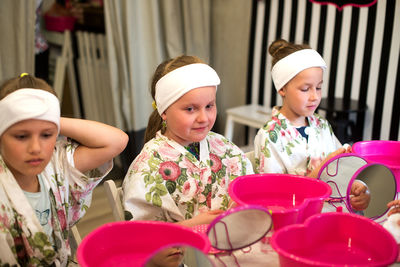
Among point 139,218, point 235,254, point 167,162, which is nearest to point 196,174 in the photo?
point 167,162

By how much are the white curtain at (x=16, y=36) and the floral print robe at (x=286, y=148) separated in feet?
5.99

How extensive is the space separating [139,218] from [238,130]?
2.42 meters

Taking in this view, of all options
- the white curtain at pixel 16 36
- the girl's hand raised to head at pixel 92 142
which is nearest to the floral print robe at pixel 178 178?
the girl's hand raised to head at pixel 92 142

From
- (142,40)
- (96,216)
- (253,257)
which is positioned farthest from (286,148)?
(142,40)

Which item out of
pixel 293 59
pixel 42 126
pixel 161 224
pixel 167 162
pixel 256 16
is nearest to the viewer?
pixel 161 224

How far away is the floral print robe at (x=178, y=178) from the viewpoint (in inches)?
48.8

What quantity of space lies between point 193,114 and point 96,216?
5.43 feet

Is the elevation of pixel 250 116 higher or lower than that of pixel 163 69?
lower

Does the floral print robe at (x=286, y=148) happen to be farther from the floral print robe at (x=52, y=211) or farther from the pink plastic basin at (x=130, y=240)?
the pink plastic basin at (x=130, y=240)

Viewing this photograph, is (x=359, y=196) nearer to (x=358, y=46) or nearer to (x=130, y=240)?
(x=130, y=240)

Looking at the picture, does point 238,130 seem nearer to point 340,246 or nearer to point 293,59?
point 293,59

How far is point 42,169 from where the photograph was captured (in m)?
1.04

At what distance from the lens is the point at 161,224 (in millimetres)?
884

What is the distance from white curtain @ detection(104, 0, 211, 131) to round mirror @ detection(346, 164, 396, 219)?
2.32 m
